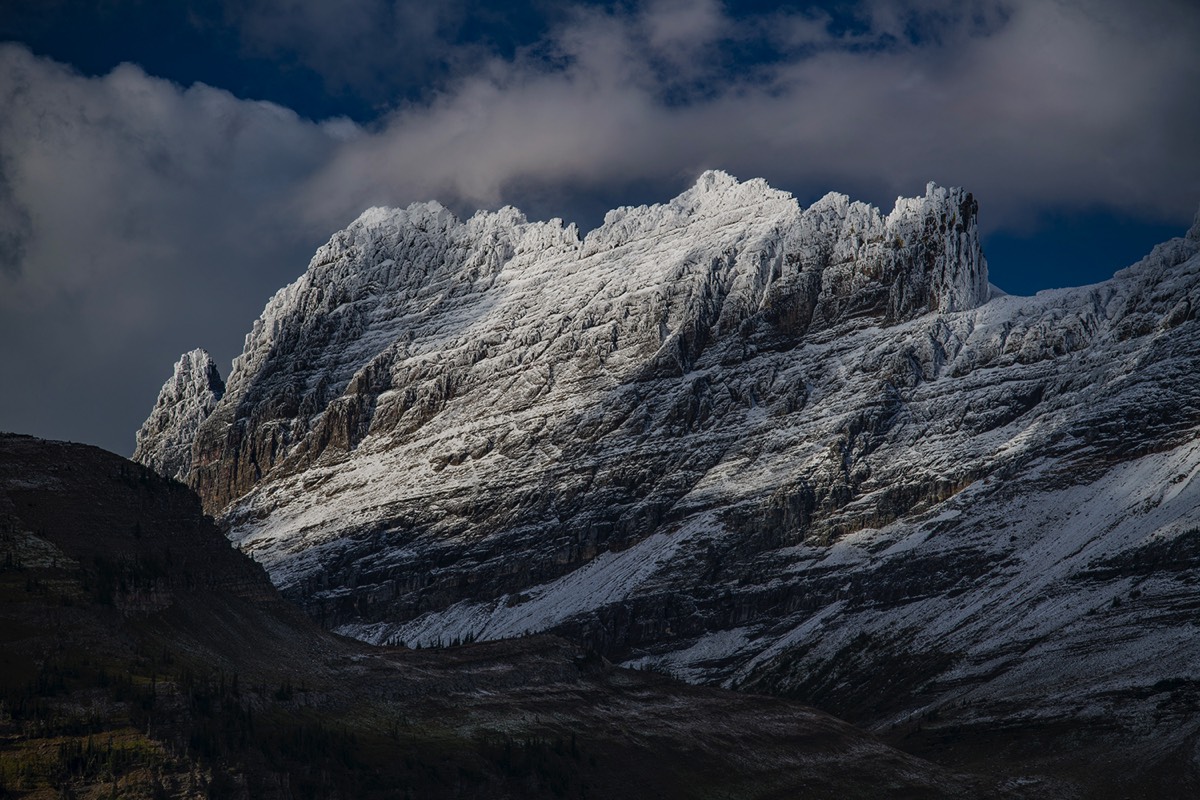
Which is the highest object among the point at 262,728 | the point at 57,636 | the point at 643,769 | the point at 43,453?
the point at 43,453

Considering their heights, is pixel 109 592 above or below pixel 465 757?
above

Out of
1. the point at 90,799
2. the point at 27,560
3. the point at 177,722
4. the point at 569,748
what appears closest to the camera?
the point at 90,799

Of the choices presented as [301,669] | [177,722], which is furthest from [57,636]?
[301,669]

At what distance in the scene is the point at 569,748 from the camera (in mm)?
194000

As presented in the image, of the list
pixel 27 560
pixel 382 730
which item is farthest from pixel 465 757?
pixel 27 560

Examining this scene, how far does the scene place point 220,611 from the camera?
19838 centimetres

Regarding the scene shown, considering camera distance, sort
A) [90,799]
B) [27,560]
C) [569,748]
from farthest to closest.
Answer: [569,748] → [27,560] → [90,799]

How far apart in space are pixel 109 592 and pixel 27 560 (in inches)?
380

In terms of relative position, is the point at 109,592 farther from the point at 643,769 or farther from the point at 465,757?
the point at 643,769

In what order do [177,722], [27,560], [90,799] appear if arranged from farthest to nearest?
1. [27,560]
2. [177,722]
3. [90,799]

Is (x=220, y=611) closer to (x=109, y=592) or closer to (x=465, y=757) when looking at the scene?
(x=109, y=592)

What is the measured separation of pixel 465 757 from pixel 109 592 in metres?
43.5

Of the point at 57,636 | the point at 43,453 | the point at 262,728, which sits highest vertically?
the point at 43,453

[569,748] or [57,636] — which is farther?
[569,748]
